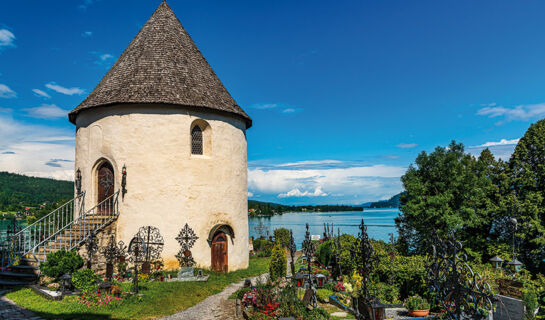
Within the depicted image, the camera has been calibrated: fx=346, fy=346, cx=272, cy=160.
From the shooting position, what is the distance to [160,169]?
16172 millimetres

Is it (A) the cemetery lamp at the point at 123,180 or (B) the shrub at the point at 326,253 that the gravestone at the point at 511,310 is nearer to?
(B) the shrub at the point at 326,253

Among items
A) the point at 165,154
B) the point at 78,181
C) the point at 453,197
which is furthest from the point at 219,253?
the point at 453,197

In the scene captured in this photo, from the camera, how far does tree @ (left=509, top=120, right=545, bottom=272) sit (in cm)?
1892

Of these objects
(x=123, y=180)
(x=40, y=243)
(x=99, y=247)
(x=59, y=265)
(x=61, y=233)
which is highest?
(x=123, y=180)

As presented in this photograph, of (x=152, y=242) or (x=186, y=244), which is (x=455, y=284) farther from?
(x=152, y=242)

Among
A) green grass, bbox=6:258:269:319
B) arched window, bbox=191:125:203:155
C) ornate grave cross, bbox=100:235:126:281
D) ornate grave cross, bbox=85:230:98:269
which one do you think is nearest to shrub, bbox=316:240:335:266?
green grass, bbox=6:258:269:319

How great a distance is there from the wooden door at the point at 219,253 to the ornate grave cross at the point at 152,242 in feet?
8.49

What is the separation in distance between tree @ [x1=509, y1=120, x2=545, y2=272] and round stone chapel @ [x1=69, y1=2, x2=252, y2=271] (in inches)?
607

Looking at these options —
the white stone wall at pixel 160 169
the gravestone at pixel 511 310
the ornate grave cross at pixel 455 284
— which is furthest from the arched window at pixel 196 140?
the gravestone at pixel 511 310

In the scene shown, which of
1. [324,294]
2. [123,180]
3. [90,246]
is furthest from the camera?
[123,180]

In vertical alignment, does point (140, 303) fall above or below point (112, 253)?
below

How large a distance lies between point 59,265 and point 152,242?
3992 mm

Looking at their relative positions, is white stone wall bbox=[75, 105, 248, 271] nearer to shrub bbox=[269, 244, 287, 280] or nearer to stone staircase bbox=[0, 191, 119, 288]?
stone staircase bbox=[0, 191, 119, 288]

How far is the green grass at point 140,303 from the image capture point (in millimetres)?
10070
